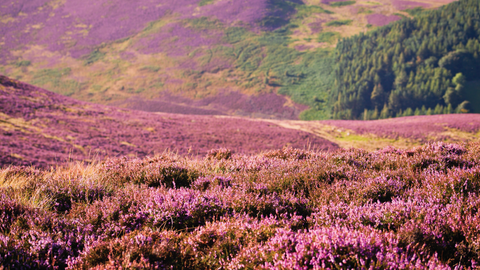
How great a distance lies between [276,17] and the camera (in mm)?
76500

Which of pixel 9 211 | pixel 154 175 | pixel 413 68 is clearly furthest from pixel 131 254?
pixel 413 68

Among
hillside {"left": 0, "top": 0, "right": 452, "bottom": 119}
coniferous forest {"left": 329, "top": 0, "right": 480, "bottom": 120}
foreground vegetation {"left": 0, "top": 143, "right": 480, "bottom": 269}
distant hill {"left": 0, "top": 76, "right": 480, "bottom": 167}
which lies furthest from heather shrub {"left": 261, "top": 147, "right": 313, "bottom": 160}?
coniferous forest {"left": 329, "top": 0, "right": 480, "bottom": 120}

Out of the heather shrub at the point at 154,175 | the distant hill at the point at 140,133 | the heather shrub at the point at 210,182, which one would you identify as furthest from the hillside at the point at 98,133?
the heather shrub at the point at 210,182

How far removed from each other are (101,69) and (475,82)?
71.5 m

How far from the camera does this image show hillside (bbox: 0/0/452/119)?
52800 mm

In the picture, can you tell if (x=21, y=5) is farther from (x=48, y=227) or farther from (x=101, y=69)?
(x=48, y=227)

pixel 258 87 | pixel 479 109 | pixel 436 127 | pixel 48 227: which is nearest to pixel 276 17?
pixel 258 87

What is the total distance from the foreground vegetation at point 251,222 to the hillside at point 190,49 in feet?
142

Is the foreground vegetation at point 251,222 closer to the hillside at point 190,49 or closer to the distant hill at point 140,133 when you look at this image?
the distant hill at point 140,133

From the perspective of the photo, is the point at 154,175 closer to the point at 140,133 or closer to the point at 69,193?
the point at 69,193

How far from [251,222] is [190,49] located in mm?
68264

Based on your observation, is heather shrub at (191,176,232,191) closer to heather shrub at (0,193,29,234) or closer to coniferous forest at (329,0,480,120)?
heather shrub at (0,193,29,234)

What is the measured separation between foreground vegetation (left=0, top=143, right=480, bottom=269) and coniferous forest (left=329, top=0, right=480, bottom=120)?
151 feet

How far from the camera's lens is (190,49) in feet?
220
